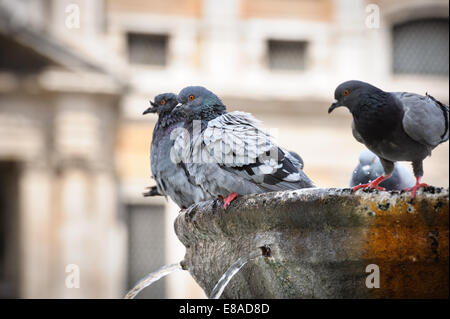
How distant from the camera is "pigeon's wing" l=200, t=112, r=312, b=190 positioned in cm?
336

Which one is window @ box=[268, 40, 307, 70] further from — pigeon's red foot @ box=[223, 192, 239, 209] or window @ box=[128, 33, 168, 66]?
pigeon's red foot @ box=[223, 192, 239, 209]

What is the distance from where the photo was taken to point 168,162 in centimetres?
479

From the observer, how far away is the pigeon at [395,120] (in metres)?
3.12

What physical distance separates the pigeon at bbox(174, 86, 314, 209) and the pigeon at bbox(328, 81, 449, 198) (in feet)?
1.20

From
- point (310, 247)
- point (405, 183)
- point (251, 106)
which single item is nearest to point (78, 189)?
point (251, 106)

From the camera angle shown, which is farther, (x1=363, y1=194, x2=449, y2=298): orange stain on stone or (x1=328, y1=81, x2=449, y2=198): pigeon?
(x1=328, y1=81, x2=449, y2=198): pigeon

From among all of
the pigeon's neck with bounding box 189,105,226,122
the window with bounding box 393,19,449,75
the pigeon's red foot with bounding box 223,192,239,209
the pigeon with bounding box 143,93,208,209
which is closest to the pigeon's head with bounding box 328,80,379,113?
the pigeon's red foot with bounding box 223,192,239,209

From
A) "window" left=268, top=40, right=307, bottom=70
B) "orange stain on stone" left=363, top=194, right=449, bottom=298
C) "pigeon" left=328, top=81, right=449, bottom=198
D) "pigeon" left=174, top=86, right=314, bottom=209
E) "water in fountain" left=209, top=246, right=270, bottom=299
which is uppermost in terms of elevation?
"window" left=268, top=40, right=307, bottom=70

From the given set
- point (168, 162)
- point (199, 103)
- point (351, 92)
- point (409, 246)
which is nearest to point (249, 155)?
point (351, 92)

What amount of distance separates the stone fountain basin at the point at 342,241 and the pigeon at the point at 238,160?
0.99 feet

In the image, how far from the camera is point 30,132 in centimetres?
1759

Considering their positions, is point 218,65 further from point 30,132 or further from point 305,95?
point 30,132

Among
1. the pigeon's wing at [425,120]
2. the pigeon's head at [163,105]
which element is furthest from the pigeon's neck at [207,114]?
the pigeon's head at [163,105]

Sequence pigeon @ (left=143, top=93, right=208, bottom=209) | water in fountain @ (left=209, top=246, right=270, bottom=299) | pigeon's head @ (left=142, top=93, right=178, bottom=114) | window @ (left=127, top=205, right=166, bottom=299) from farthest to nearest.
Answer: window @ (left=127, top=205, right=166, bottom=299) < pigeon's head @ (left=142, top=93, right=178, bottom=114) < pigeon @ (left=143, top=93, right=208, bottom=209) < water in fountain @ (left=209, top=246, right=270, bottom=299)
